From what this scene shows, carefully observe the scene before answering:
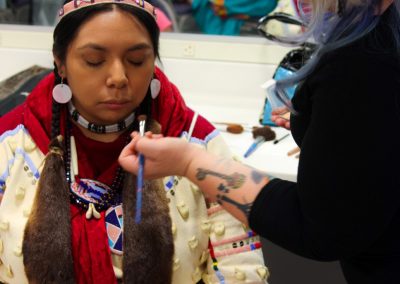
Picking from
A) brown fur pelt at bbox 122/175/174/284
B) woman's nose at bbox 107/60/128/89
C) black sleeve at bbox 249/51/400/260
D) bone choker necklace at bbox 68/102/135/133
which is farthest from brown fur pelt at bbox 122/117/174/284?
black sleeve at bbox 249/51/400/260

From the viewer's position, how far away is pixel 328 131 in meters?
0.66

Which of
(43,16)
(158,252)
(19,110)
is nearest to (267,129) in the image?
(158,252)

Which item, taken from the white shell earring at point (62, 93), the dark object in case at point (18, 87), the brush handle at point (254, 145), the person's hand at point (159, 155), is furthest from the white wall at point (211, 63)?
the person's hand at point (159, 155)

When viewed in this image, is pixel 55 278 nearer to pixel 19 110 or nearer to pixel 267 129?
pixel 19 110

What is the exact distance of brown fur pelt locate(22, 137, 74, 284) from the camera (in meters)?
1.07

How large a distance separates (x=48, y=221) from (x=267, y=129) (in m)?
0.85

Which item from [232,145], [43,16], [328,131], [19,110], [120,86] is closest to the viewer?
[328,131]

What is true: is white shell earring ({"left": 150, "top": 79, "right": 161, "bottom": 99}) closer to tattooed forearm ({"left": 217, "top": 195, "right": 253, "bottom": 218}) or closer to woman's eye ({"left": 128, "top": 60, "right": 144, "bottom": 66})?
woman's eye ({"left": 128, "top": 60, "right": 144, "bottom": 66})

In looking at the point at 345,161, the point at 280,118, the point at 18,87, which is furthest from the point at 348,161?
the point at 18,87

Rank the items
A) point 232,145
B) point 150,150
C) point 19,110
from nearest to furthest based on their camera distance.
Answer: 1. point 150,150
2. point 19,110
3. point 232,145

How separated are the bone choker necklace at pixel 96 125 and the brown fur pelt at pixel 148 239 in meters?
0.12

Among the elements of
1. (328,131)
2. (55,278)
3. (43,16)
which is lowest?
(55,278)

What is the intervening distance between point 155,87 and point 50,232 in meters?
0.41

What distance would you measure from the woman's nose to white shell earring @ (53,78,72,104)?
0.14 m
